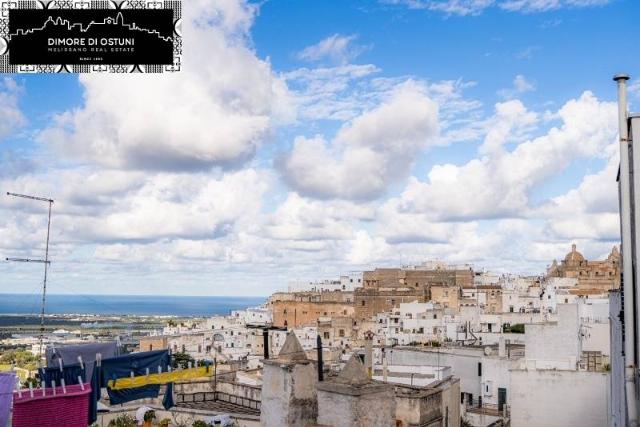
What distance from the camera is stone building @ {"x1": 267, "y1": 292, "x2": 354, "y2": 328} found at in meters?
84.6

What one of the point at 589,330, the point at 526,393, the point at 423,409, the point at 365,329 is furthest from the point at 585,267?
the point at 423,409

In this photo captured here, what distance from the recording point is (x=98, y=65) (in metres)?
18.3

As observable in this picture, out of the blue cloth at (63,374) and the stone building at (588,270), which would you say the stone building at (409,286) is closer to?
the stone building at (588,270)

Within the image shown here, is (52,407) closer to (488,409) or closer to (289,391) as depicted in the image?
(289,391)

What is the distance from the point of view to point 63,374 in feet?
47.1

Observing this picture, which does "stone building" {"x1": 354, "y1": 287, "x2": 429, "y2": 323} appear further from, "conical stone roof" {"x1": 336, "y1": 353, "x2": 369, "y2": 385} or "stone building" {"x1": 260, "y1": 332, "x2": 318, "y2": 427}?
"conical stone roof" {"x1": 336, "y1": 353, "x2": 369, "y2": 385}

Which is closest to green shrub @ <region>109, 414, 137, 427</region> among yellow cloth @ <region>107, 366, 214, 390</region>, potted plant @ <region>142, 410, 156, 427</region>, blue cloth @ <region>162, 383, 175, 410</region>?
potted plant @ <region>142, 410, 156, 427</region>

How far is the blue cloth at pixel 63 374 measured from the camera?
1389cm

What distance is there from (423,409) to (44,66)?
13.6 metres

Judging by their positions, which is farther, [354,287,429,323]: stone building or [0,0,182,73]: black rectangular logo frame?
[354,287,429,323]: stone building

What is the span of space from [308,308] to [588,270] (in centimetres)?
3694

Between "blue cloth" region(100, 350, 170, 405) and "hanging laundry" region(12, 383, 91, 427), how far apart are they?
9.35 feet

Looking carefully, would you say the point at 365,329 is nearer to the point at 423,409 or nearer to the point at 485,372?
the point at 485,372

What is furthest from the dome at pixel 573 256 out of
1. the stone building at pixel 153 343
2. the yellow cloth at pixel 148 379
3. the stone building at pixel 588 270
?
the yellow cloth at pixel 148 379
